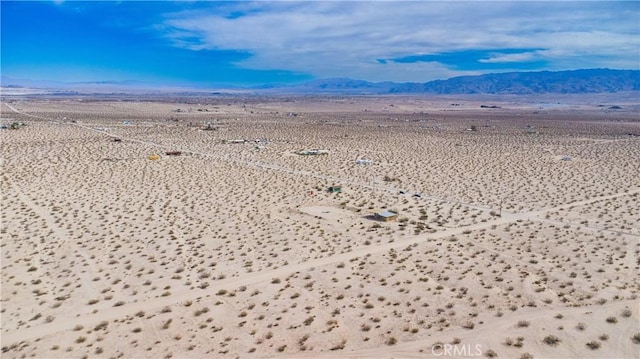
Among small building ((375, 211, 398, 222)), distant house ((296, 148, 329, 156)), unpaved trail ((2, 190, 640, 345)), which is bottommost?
unpaved trail ((2, 190, 640, 345))

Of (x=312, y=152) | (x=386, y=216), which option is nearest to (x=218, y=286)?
(x=386, y=216)

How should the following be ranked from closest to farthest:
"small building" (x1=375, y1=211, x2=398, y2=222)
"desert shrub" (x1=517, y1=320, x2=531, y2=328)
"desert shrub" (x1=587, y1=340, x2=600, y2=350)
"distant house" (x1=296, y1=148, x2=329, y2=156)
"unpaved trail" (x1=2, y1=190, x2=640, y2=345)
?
"desert shrub" (x1=587, y1=340, x2=600, y2=350) < "desert shrub" (x1=517, y1=320, x2=531, y2=328) < "unpaved trail" (x1=2, y1=190, x2=640, y2=345) < "small building" (x1=375, y1=211, x2=398, y2=222) < "distant house" (x1=296, y1=148, x2=329, y2=156)

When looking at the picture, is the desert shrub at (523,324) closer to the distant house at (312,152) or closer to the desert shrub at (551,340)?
the desert shrub at (551,340)

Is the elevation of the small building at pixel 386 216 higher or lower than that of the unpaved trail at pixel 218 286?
higher

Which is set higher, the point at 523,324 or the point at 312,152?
the point at 312,152

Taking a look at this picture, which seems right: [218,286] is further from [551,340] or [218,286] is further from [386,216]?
[551,340]

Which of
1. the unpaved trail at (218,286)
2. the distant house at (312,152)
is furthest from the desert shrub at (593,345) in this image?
the distant house at (312,152)

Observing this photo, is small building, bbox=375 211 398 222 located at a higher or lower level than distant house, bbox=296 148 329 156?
lower

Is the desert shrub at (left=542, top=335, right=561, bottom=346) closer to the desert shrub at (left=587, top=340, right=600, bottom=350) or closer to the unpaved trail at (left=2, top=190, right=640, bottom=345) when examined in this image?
the desert shrub at (left=587, top=340, right=600, bottom=350)

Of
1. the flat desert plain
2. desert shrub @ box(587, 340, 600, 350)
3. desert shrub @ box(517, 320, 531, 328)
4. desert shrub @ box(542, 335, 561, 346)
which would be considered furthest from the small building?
desert shrub @ box(587, 340, 600, 350)

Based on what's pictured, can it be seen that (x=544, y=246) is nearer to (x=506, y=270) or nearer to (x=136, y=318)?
(x=506, y=270)
